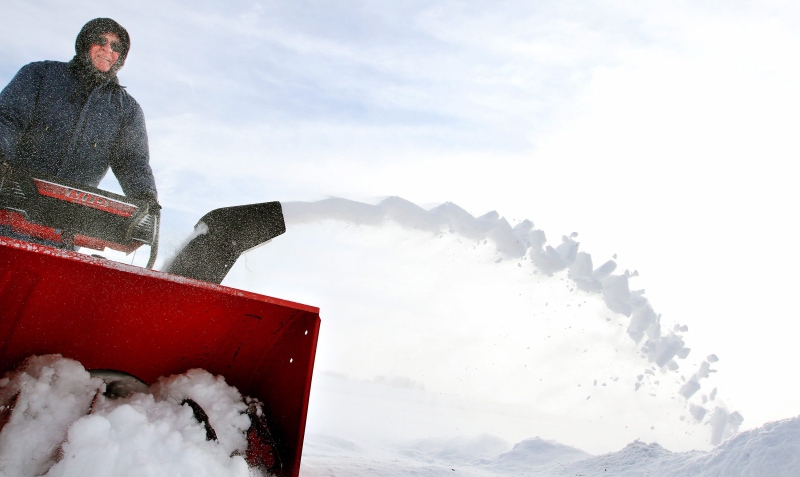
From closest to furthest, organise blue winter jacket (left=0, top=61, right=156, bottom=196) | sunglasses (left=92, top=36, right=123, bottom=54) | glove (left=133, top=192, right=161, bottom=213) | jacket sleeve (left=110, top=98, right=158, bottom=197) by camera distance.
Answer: glove (left=133, top=192, right=161, bottom=213) → blue winter jacket (left=0, top=61, right=156, bottom=196) → sunglasses (left=92, top=36, right=123, bottom=54) → jacket sleeve (left=110, top=98, right=158, bottom=197)

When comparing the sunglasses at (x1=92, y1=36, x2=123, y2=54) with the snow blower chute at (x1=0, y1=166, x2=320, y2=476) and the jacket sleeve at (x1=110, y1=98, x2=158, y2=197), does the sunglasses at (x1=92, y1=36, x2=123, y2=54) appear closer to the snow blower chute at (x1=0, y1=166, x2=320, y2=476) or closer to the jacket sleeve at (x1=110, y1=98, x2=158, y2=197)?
the jacket sleeve at (x1=110, y1=98, x2=158, y2=197)

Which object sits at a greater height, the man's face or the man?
the man's face

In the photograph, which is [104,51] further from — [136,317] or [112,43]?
[136,317]

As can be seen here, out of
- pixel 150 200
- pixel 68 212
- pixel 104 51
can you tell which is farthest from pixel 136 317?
pixel 104 51

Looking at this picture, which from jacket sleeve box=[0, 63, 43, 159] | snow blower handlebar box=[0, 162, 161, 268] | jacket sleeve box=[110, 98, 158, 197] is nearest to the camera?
snow blower handlebar box=[0, 162, 161, 268]

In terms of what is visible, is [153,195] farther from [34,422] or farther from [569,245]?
→ [569,245]

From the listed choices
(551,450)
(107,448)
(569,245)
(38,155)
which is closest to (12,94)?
(38,155)

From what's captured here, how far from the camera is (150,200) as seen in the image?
9.43 ft

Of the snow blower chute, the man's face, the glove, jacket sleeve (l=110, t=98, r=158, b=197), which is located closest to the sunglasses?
the man's face

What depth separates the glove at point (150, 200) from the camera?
249 centimetres

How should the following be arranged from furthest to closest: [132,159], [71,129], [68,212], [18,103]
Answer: [132,159] → [71,129] → [18,103] → [68,212]

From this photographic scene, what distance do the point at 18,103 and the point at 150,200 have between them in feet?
2.76

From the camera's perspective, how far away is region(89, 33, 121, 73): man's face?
305 cm

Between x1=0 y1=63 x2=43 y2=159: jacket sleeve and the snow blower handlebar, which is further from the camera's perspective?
x1=0 y1=63 x2=43 y2=159: jacket sleeve
